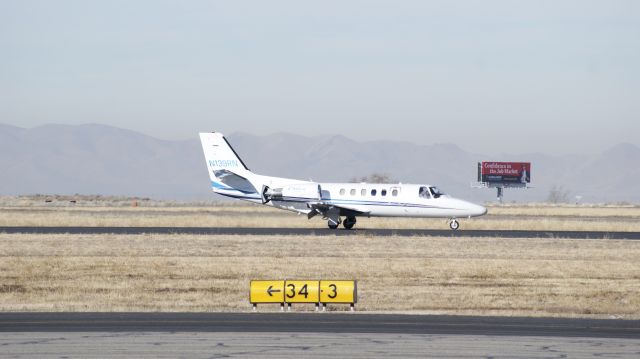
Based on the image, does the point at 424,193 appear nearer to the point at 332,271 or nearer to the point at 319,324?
the point at 332,271

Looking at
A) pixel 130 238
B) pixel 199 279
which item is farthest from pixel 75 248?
pixel 199 279

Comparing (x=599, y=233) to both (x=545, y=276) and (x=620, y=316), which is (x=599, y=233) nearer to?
(x=545, y=276)

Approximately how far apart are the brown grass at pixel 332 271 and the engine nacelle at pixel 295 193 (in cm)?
720

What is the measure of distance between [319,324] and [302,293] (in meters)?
2.28

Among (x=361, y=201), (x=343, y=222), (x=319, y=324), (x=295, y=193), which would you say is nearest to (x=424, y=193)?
(x=361, y=201)

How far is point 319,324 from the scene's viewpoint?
786 inches

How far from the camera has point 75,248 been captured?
3678cm

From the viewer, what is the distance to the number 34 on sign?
22047mm

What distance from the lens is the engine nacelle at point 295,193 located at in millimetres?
49031

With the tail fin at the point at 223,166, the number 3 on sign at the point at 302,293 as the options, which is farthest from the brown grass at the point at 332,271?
the tail fin at the point at 223,166

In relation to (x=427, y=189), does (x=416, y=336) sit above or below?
below

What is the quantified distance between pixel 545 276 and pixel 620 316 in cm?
758

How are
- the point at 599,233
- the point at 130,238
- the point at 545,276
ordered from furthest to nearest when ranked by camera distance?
the point at 599,233 → the point at 130,238 → the point at 545,276

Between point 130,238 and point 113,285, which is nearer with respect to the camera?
point 113,285
